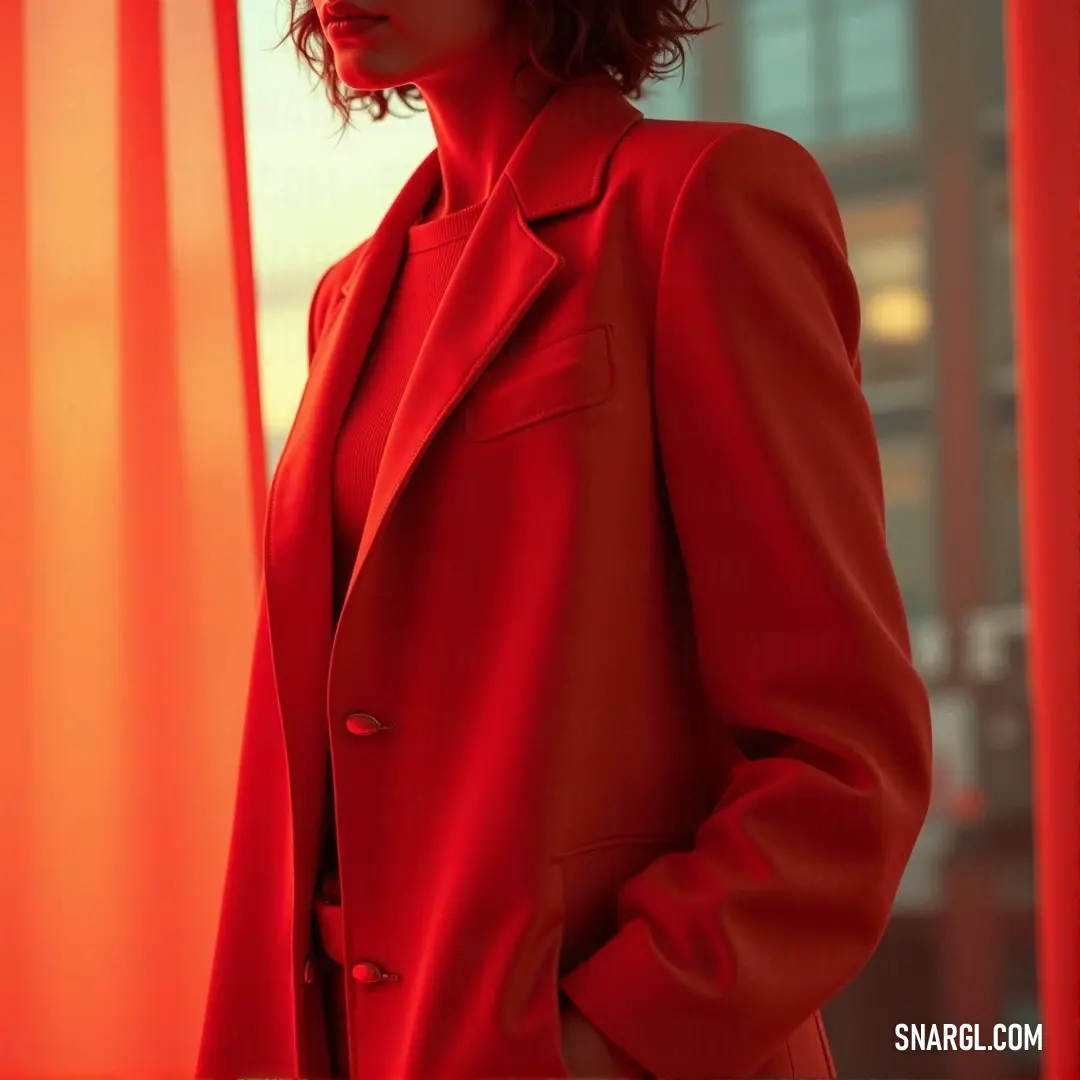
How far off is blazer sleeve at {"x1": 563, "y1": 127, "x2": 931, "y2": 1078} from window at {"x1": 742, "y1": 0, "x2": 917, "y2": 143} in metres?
0.86

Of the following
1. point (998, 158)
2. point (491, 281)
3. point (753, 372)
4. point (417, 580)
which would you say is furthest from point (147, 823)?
point (998, 158)

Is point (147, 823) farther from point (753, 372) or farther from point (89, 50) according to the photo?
point (753, 372)

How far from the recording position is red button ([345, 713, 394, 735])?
0.85 metres

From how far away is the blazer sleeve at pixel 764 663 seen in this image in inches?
30.0

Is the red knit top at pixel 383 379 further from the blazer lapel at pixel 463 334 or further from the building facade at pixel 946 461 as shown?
the building facade at pixel 946 461

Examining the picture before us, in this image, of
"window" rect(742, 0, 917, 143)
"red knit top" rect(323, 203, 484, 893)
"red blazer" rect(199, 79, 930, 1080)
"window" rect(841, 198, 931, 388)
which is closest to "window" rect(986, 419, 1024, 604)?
"window" rect(841, 198, 931, 388)

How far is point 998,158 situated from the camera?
5.12 feet

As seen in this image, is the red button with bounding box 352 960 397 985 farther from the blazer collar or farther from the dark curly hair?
the dark curly hair

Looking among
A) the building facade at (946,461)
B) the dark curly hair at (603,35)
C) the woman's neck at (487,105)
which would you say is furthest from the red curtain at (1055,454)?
the woman's neck at (487,105)

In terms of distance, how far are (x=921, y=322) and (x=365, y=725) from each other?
1.03m

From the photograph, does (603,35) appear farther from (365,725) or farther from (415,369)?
(365,725)

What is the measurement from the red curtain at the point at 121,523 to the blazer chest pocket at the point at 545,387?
818 mm

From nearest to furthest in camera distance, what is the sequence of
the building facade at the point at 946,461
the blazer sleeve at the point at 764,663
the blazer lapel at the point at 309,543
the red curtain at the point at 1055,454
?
1. the blazer sleeve at the point at 764,663
2. the blazer lapel at the point at 309,543
3. the red curtain at the point at 1055,454
4. the building facade at the point at 946,461

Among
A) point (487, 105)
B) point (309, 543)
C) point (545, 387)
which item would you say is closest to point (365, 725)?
point (309, 543)
